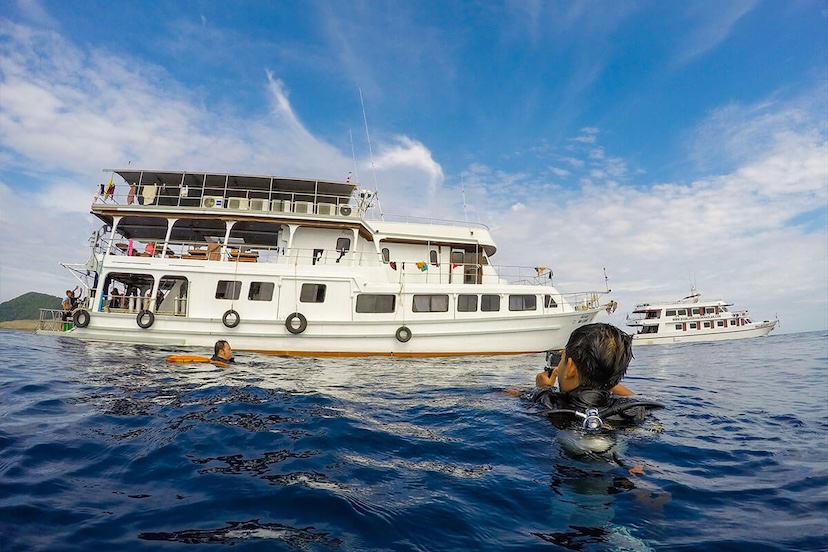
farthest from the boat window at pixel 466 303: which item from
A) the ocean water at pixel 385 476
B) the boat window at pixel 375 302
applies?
the ocean water at pixel 385 476

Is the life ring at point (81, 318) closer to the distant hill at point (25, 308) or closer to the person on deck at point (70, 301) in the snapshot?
the person on deck at point (70, 301)

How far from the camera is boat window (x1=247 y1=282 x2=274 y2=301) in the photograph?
13.9 metres

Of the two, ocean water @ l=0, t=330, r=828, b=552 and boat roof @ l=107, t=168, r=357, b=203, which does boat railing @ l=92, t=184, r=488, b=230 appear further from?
ocean water @ l=0, t=330, r=828, b=552

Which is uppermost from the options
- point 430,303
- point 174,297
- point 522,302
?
point 522,302

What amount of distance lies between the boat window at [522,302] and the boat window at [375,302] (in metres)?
4.50

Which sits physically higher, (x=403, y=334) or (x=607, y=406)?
(x=403, y=334)

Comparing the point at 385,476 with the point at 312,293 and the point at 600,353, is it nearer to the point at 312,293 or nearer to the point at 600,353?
the point at 600,353

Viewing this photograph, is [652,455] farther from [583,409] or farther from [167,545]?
[167,545]

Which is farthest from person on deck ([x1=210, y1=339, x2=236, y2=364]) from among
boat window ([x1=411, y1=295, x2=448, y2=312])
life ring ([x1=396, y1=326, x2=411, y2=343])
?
boat window ([x1=411, y1=295, x2=448, y2=312])

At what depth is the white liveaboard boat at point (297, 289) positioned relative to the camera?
13547 mm

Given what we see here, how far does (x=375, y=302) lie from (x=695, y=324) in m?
35.2

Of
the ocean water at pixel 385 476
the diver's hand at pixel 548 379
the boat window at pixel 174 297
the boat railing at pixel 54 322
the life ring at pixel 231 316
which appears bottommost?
the ocean water at pixel 385 476

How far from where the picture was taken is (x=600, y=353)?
124 inches

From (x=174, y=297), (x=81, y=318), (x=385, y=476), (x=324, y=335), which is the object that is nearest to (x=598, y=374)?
(x=385, y=476)
